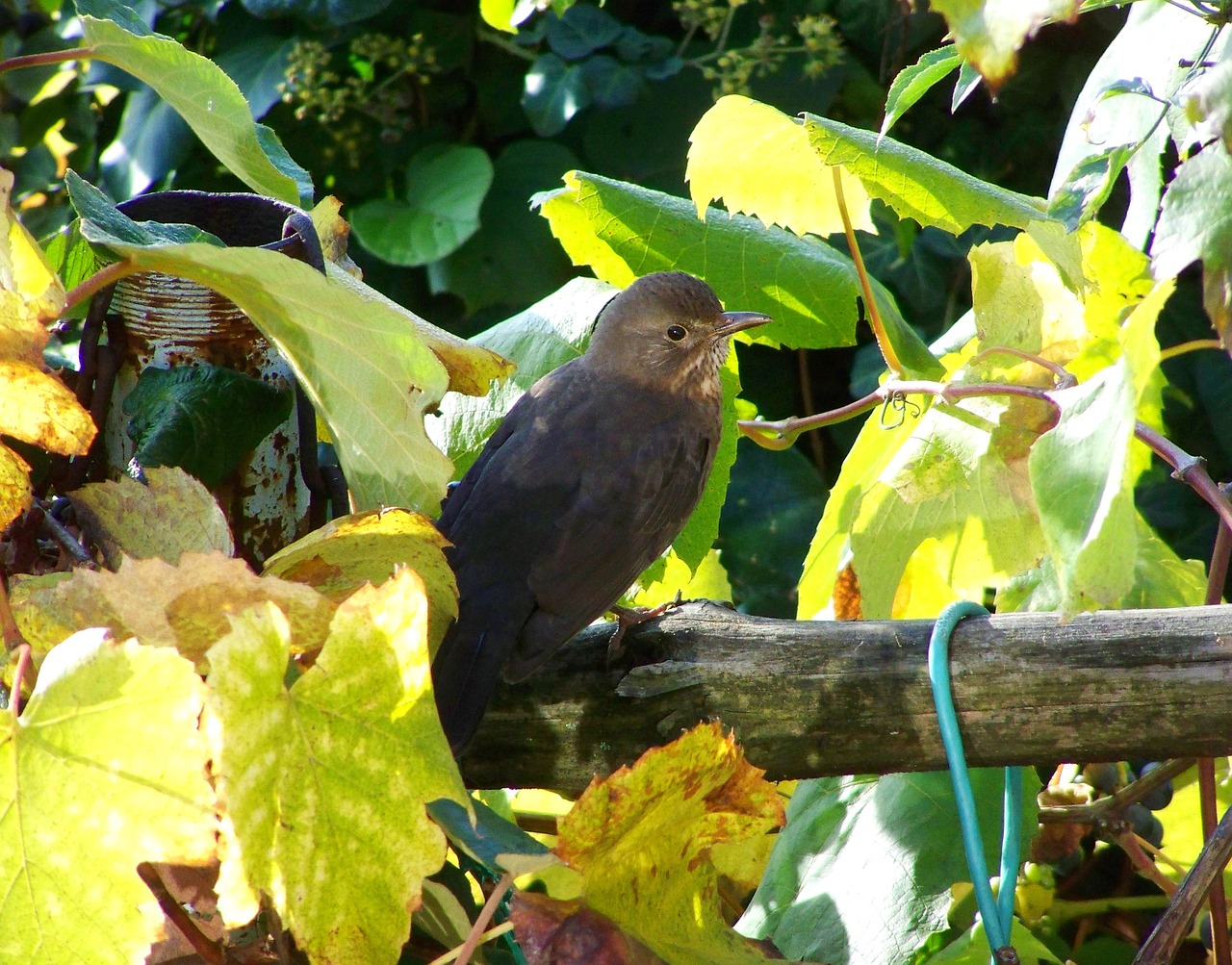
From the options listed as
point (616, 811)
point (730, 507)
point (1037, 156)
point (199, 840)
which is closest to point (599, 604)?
point (616, 811)

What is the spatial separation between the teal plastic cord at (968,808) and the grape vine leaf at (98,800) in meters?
0.58

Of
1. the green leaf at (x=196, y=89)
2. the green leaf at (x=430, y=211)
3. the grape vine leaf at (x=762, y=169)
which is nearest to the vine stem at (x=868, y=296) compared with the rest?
the grape vine leaf at (x=762, y=169)

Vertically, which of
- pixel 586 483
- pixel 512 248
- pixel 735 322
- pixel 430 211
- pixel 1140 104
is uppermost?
pixel 1140 104

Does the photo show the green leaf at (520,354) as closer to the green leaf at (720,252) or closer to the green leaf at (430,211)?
the green leaf at (720,252)

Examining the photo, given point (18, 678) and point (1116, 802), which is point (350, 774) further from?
point (1116, 802)

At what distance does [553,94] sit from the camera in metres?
3.05

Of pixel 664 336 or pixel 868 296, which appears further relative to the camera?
pixel 664 336

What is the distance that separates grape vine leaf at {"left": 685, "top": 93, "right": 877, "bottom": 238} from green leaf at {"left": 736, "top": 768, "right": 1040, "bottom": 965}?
2.11 feet

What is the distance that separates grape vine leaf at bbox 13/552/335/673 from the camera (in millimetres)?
689

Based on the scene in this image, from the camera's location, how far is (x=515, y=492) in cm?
176

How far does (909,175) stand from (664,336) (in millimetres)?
1054

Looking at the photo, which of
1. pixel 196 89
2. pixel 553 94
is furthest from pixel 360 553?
pixel 553 94

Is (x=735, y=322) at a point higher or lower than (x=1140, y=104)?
lower

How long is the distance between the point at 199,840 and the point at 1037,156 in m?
3.03
